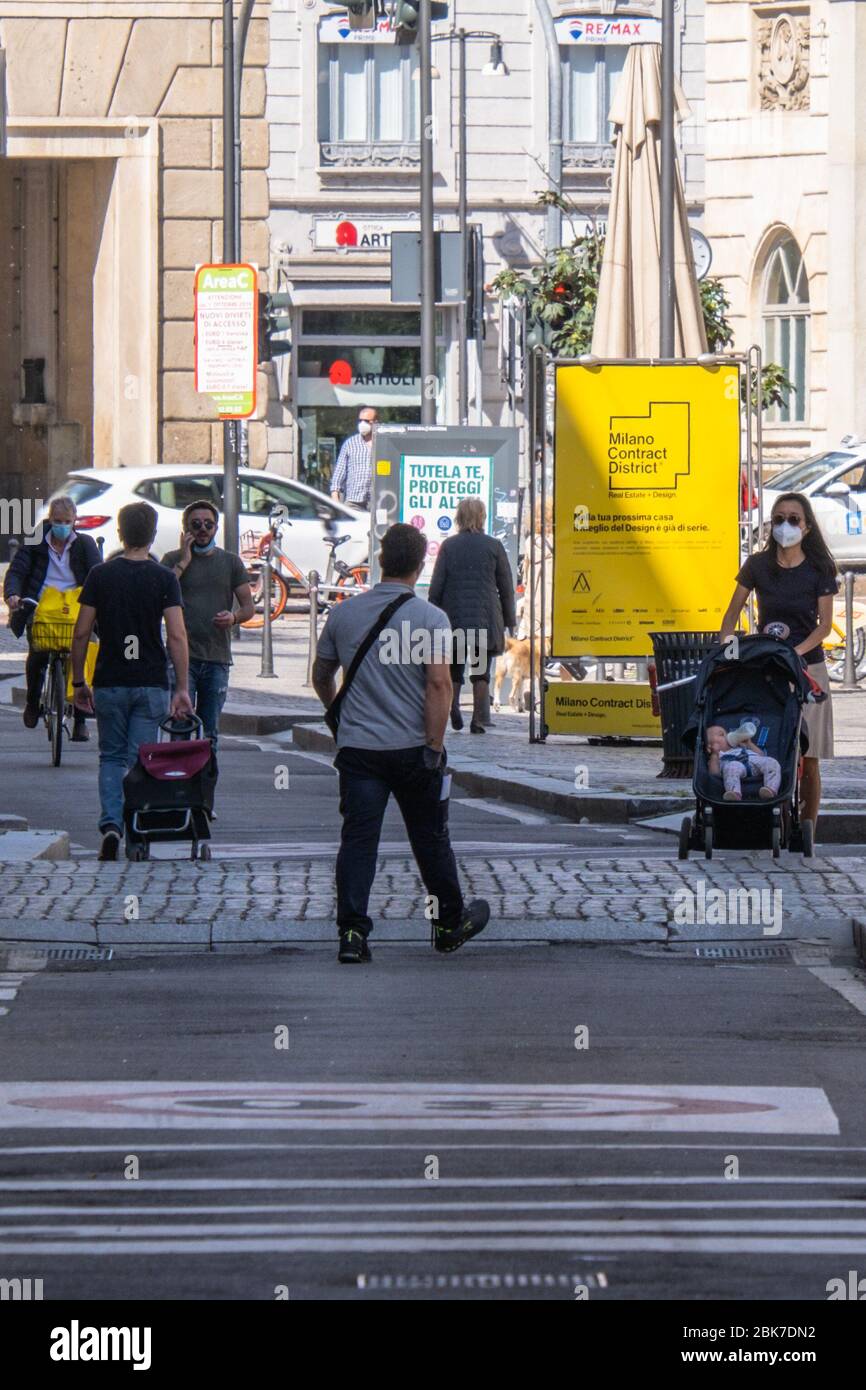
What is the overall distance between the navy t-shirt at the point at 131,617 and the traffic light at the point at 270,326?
13.9m

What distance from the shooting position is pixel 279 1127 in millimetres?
7305

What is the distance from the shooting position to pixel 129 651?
13.3m

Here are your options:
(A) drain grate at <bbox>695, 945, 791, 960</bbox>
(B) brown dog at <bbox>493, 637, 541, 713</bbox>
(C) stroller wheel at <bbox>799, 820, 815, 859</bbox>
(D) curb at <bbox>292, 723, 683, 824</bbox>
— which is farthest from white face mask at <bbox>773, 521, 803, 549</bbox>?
(B) brown dog at <bbox>493, 637, 541, 713</bbox>

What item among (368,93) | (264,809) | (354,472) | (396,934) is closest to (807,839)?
(396,934)

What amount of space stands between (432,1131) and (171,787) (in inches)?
220

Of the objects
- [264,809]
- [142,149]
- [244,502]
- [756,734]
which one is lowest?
[264,809]

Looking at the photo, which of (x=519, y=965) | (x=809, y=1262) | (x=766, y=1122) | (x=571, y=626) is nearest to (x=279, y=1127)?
(x=766, y=1122)

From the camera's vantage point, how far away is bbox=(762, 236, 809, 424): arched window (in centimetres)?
4016

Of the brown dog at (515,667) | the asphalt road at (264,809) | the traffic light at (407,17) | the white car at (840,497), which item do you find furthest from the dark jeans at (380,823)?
the white car at (840,497)

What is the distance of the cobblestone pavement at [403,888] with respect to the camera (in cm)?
1105

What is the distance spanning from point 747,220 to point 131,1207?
3584 cm

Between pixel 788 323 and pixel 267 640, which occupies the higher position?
pixel 788 323

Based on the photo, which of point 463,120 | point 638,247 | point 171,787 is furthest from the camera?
point 463,120

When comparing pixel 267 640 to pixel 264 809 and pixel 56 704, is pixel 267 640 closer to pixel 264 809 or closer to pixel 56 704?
pixel 56 704
